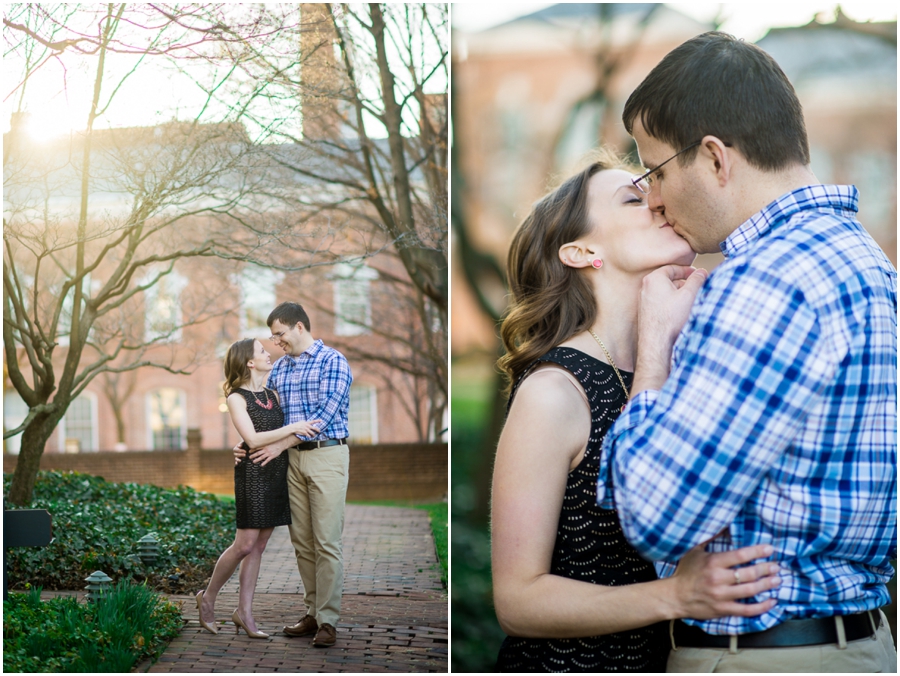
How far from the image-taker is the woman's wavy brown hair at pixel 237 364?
2.69m

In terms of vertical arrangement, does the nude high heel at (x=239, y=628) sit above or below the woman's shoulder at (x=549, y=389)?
below

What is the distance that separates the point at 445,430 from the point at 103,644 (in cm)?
144

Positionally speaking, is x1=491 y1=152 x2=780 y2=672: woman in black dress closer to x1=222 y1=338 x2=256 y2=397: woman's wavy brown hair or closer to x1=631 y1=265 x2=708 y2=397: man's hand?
x1=631 y1=265 x2=708 y2=397: man's hand

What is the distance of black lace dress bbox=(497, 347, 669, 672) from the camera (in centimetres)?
171

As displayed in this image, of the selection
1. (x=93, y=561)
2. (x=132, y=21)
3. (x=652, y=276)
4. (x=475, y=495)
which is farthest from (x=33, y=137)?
(x=475, y=495)

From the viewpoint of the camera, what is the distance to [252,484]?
2686 millimetres

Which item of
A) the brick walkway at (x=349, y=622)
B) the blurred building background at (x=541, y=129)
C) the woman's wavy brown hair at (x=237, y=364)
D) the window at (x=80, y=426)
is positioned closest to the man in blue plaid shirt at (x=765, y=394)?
the brick walkway at (x=349, y=622)

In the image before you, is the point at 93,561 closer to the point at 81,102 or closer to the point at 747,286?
the point at 81,102

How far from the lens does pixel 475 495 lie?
15.5 ft

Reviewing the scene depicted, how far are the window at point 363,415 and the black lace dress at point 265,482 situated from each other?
0.27m

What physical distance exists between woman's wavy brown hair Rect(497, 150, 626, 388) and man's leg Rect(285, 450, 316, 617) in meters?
1.02

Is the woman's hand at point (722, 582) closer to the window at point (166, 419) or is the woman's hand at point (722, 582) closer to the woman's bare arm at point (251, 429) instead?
the woman's bare arm at point (251, 429)

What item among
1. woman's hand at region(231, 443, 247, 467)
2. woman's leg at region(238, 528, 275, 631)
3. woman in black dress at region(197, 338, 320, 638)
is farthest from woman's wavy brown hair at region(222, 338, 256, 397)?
woman's leg at region(238, 528, 275, 631)

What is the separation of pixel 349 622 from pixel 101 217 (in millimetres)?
1740
